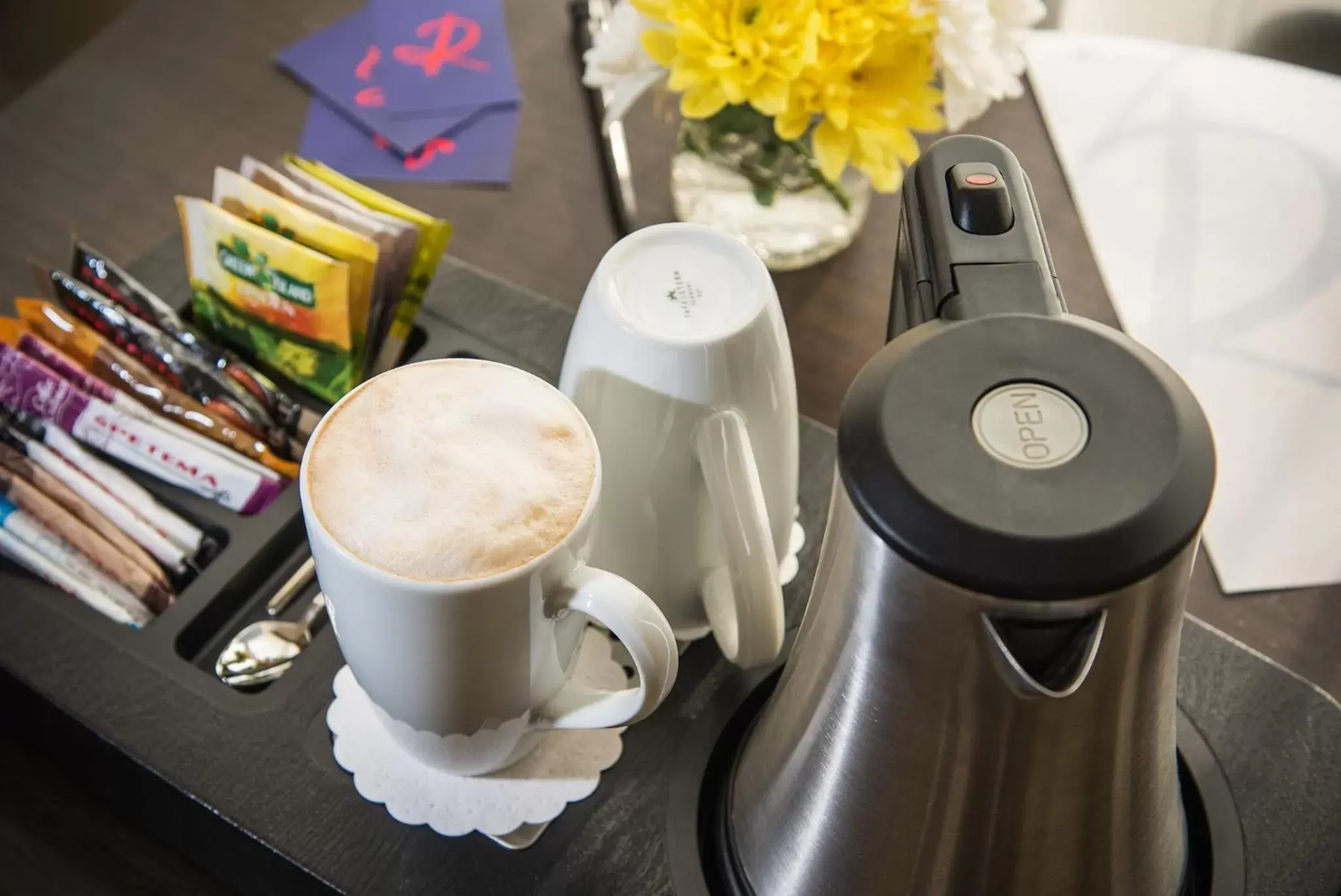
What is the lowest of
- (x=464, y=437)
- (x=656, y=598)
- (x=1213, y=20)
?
(x=1213, y=20)

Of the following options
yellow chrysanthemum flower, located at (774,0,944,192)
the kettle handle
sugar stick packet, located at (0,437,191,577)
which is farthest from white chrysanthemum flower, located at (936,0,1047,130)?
sugar stick packet, located at (0,437,191,577)

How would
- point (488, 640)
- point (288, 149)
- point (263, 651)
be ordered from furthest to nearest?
point (288, 149)
point (263, 651)
point (488, 640)

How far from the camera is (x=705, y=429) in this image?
17.5 inches

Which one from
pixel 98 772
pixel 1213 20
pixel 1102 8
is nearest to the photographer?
pixel 98 772

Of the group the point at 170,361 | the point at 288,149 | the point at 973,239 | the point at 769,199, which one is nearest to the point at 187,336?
the point at 170,361

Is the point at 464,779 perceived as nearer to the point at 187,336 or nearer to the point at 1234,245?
the point at 187,336

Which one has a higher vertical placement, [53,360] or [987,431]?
[987,431]

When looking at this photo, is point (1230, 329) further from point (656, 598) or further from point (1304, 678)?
point (656, 598)

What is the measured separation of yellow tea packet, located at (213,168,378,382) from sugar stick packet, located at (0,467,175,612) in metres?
0.15

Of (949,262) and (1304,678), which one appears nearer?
(949,262)

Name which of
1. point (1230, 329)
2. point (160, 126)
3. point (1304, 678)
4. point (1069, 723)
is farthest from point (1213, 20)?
point (1069, 723)

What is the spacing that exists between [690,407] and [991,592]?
0.18 m

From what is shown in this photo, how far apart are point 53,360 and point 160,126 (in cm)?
30

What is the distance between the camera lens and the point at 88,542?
568 mm
